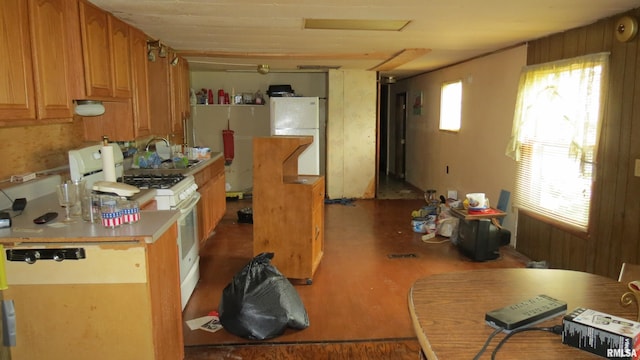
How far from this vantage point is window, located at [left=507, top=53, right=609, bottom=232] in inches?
135

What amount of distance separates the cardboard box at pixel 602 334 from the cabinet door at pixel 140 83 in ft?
11.1

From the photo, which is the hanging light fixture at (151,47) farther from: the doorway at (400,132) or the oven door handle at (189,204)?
the doorway at (400,132)

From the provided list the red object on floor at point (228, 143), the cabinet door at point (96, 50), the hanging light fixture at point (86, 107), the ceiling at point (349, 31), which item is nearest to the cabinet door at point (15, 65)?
the cabinet door at point (96, 50)

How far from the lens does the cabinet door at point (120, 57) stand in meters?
3.19

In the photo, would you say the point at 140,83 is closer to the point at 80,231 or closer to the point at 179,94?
the point at 179,94

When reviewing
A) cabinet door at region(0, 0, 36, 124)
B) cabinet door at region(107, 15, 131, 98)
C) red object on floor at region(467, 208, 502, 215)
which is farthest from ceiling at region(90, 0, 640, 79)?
red object on floor at region(467, 208, 502, 215)

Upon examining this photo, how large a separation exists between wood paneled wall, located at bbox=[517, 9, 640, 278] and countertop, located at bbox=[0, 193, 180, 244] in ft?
9.98

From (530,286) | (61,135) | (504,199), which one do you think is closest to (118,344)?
(530,286)

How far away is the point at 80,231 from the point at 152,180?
5.37 feet

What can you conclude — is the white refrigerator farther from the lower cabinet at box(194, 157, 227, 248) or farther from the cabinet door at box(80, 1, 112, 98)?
the cabinet door at box(80, 1, 112, 98)

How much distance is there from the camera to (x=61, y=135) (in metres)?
3.27

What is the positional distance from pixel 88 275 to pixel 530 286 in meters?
1.81

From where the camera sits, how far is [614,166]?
10.7 ft

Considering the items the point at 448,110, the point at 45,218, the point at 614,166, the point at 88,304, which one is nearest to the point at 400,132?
the point at 448,110
